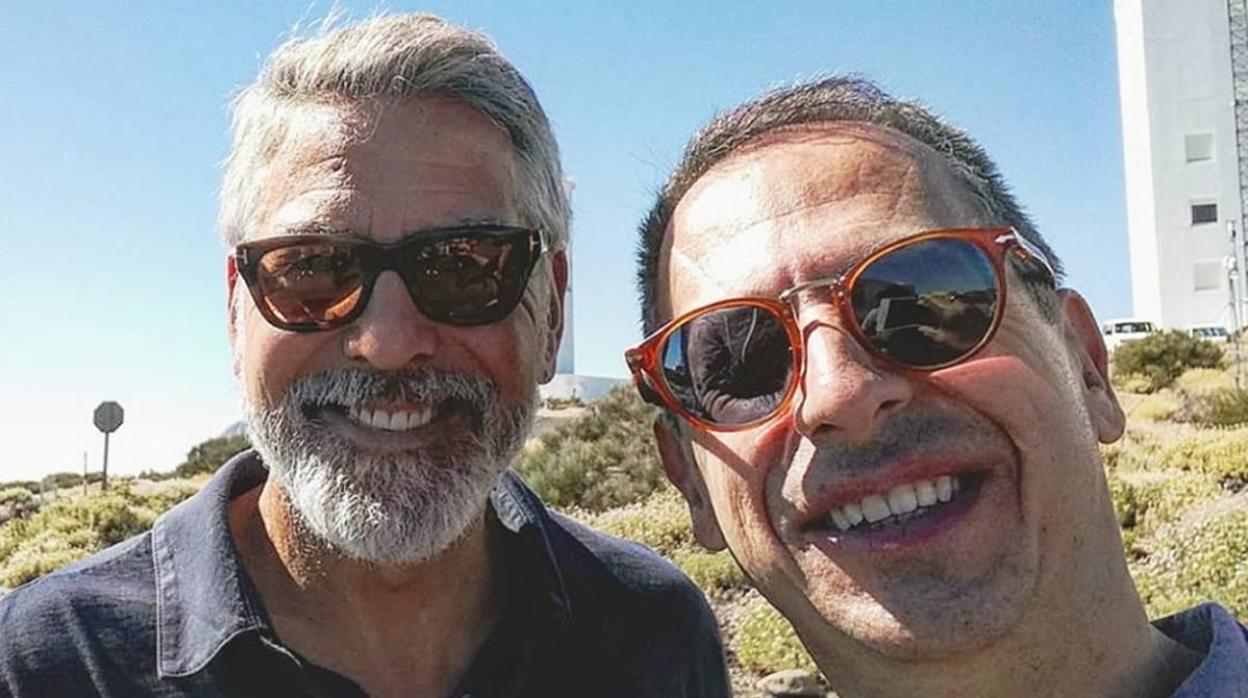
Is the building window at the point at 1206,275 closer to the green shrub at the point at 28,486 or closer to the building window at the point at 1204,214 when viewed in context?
the building window at the point at 1204,214

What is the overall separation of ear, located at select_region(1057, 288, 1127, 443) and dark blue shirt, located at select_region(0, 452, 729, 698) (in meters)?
1.21

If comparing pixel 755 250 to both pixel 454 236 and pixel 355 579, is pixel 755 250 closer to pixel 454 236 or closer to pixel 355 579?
pixel 454 236

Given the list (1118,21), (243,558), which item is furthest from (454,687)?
(1118,21)

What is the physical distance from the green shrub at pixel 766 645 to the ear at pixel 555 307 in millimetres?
5002

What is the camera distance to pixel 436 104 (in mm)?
2686

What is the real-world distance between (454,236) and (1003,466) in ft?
4.23

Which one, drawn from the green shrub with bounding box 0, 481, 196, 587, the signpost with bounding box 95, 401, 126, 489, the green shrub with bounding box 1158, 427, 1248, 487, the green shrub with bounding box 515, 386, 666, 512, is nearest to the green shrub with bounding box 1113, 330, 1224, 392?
the green shrub with bounding box 1158, 427, 1248, 487

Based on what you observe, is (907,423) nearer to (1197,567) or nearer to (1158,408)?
(1197,567)

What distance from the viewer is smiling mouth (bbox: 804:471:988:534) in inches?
73.7

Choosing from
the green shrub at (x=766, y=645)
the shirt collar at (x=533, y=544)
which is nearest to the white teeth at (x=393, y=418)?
the shirt collar at (x=533, y=544)

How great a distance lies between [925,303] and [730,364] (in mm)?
350

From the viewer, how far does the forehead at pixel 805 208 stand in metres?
2.03

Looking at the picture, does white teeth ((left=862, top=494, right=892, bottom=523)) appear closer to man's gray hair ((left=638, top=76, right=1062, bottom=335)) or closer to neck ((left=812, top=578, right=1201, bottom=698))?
neck ((left=812, top=578, right=1201, bottom=698))

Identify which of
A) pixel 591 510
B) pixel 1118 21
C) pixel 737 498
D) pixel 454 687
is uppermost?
pixel 1118 21
